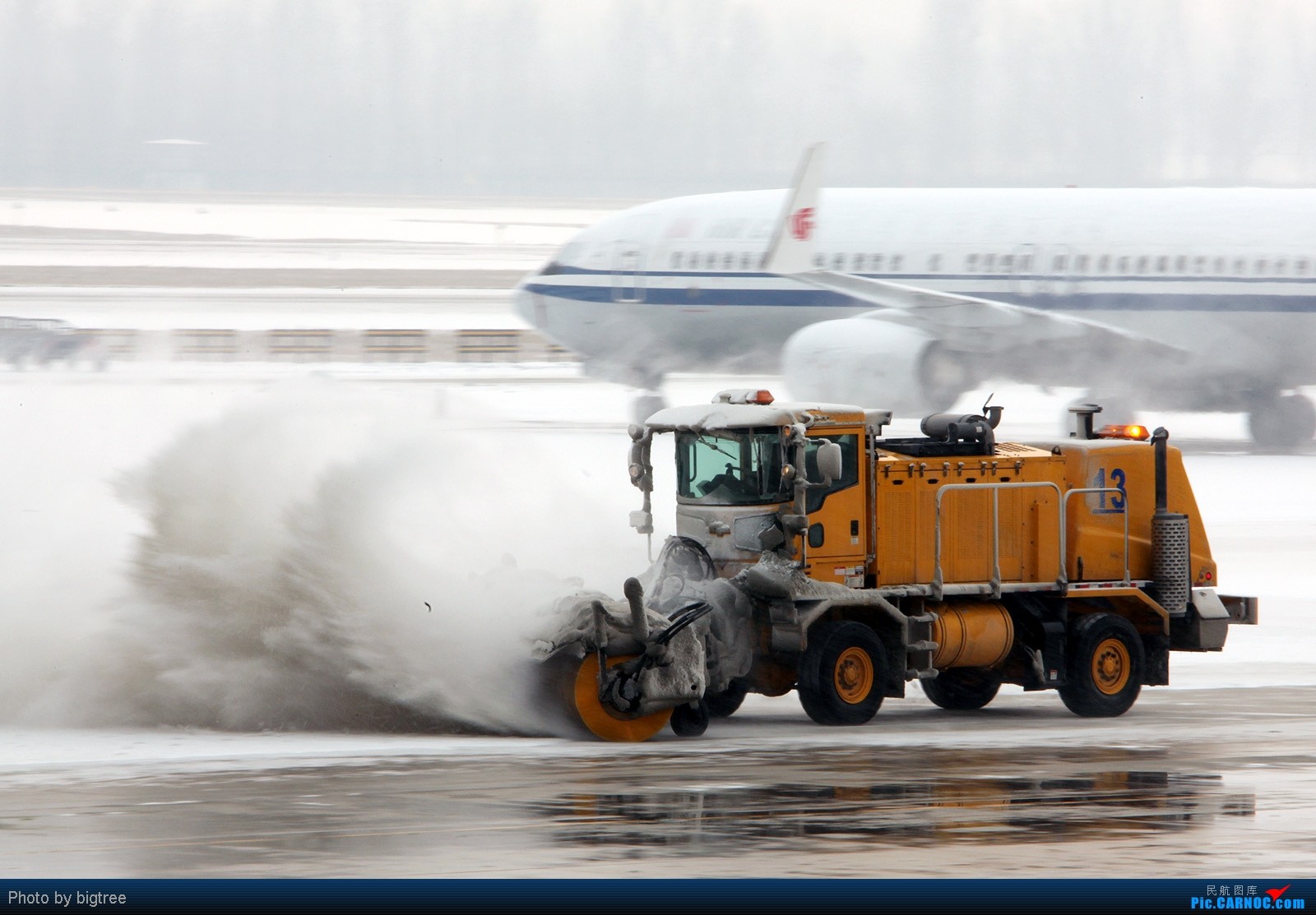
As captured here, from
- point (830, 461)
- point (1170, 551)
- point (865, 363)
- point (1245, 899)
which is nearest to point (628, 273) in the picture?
point (865, 363)

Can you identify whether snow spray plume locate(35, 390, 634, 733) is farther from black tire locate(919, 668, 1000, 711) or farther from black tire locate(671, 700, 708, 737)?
black tire locate(919, 668, 1000, 711)

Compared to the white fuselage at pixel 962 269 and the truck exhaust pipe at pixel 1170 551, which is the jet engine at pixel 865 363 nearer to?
the white fuselage at pixel 962 269

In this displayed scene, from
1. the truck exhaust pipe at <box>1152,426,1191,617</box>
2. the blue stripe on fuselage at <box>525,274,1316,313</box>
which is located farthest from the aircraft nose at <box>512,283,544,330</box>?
the truck exhaust pipe at <box>1152,426,1191,617</box>

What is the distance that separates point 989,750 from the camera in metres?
13.4

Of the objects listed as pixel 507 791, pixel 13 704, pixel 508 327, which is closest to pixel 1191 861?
pixel 507 791

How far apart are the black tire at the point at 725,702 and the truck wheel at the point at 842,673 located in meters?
0.78

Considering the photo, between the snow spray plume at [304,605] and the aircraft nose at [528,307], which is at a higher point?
the aircraft nose at [528,307]

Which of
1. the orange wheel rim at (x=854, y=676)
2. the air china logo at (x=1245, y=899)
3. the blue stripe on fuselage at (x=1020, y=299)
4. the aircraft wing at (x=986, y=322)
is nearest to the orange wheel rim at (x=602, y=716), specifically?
the orange wheel rim at (x=854, y=676)

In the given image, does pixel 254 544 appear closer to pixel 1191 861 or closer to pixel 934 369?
pixel 1191 861

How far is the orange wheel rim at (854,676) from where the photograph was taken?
14.6 m

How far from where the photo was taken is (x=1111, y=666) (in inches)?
622

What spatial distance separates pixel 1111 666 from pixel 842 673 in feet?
8.09

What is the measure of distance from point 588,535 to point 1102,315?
2167cm

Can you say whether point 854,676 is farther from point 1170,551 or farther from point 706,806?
point 706,806
